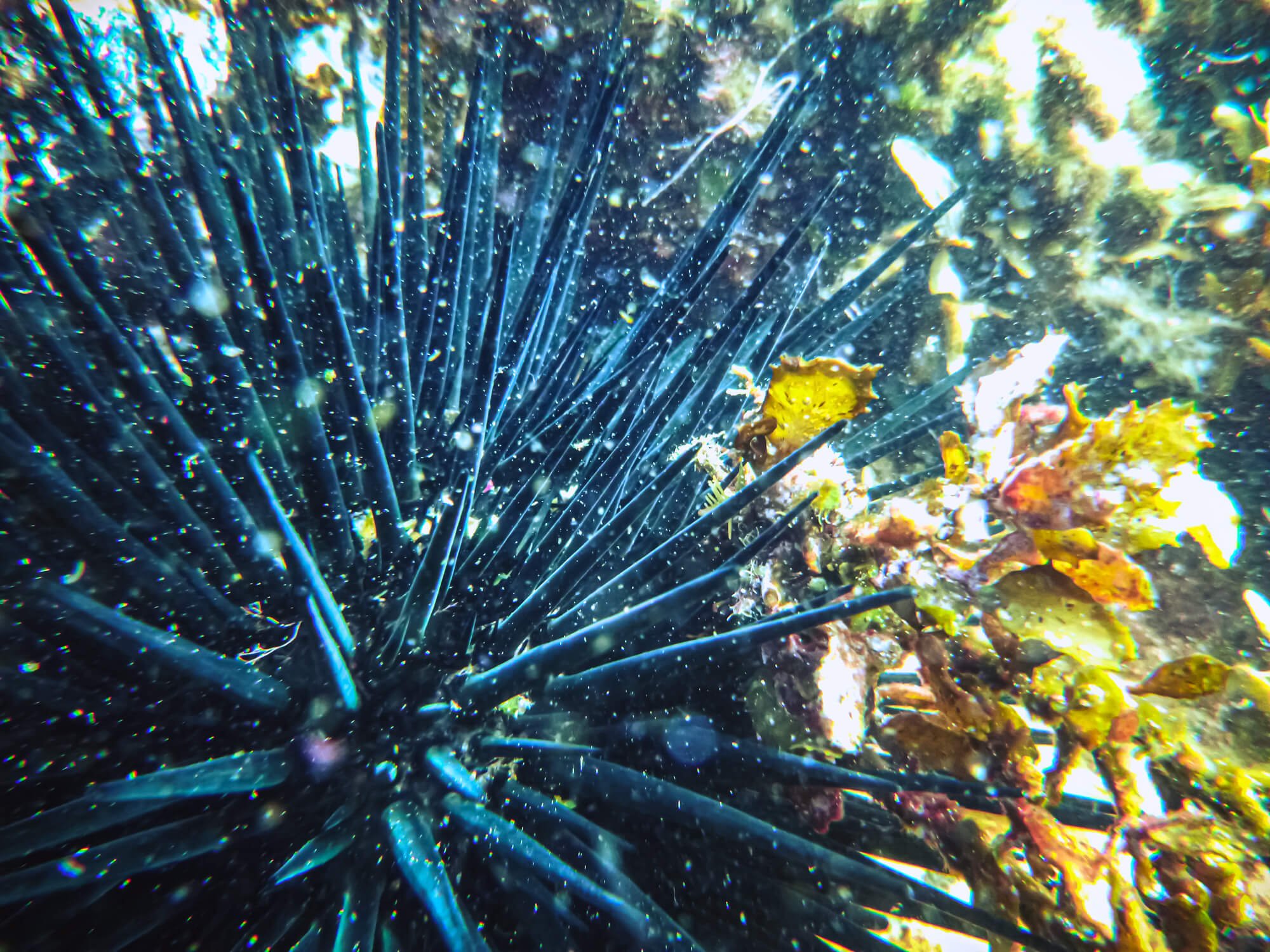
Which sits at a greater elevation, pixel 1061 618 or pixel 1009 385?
pixel 1009 385

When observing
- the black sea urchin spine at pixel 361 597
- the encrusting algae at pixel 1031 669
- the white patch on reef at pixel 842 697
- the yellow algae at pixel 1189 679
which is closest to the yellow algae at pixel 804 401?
the encrusting algae at pixel 1031 669

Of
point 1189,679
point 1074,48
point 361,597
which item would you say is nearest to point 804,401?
point 1189,679

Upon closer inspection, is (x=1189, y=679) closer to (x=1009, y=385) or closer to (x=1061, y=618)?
(x=1061, y=618)

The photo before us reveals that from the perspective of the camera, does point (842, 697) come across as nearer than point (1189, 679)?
No

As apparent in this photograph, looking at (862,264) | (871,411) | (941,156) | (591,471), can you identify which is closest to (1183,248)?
(941,156)

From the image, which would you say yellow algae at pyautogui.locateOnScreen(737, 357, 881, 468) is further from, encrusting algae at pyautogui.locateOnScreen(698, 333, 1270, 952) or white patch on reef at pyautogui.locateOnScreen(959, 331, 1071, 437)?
white patch on reef at pyautogui.locateOnScreen(959, 331, 1071, 437)

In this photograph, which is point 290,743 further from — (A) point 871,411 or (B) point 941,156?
(B) point 941,156
